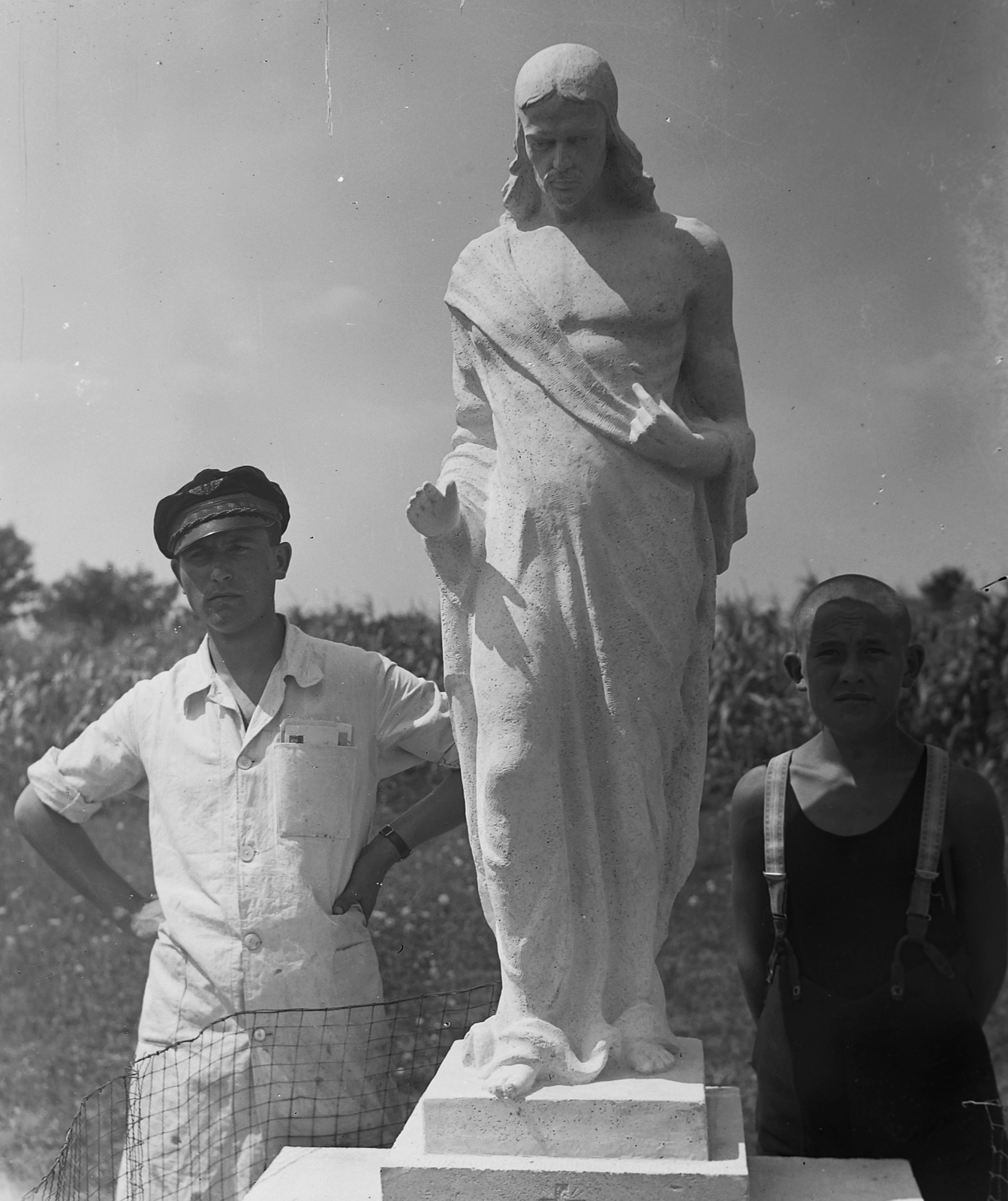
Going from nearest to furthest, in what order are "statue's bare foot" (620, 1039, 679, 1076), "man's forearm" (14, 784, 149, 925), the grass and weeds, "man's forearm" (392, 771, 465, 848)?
"statue's bare foot" (620, 1039, 679, 1076) → "man's forearm" (392, 771, 465, 848) → "man's forearm" (14, 784, 149, 925) → the grass and weeds

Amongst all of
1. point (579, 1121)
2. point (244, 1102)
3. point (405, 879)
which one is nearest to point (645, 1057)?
point (579, 1121)

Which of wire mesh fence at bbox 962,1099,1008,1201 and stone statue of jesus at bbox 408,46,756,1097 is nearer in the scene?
stone statue of jesus at bbox 408,46,756,1097

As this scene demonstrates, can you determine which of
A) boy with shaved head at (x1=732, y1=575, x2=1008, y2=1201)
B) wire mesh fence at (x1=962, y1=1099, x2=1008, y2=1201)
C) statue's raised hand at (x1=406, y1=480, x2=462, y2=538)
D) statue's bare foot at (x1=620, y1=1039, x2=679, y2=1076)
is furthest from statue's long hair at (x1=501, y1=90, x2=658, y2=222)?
wire mesh fence at (x1=962, y1=1099, x2=1008, y2=1201)

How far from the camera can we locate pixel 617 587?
286cm

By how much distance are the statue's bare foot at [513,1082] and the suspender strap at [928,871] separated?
1153mm

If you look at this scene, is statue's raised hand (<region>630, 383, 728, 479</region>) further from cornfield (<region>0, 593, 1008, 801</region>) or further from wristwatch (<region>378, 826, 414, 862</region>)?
cornfield (<region>0, 593, 1008, 801</region>)

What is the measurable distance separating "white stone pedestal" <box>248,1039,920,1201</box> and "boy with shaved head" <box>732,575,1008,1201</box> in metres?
0.83

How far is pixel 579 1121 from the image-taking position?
8.89ft

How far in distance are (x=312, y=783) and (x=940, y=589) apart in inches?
105

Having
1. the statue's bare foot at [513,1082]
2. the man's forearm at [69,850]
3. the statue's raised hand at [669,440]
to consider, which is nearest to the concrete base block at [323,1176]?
the statue's bare foot at [513,1082]

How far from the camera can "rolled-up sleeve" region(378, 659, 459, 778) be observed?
402 cm

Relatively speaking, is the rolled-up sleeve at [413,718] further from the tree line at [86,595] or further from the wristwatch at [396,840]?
the tree line at [86,595]

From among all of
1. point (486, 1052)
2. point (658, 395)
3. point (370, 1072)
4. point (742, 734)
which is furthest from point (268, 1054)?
point (742, 734)

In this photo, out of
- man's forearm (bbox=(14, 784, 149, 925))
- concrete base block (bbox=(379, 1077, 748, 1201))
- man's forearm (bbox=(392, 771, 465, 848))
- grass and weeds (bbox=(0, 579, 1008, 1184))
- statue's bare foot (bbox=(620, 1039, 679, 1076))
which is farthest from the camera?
grass and weeds (bbox=(0, 579, 1008, 1184))
